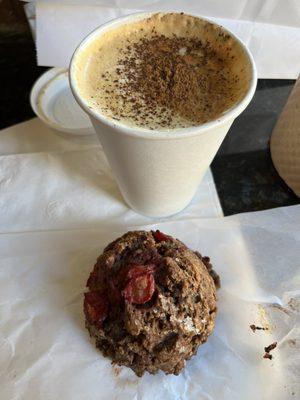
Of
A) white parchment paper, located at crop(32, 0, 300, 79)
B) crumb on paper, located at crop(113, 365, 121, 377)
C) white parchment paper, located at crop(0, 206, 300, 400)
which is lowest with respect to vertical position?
crumb on paper, located at crop(113, 365, 121, 377)

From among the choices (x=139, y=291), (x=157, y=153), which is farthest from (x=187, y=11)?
(x=139, y=291)

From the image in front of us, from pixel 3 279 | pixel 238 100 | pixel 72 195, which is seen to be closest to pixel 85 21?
pixel 72 195

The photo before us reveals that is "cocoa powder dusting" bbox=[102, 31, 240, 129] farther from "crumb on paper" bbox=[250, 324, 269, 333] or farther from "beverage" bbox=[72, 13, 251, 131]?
"crumb on paper" bbox=[250, 324, 269, 333]

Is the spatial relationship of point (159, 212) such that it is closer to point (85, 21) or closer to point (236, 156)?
point (236, 156)

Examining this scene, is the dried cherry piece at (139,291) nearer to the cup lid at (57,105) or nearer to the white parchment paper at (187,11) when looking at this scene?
the cup lid at (57,105)

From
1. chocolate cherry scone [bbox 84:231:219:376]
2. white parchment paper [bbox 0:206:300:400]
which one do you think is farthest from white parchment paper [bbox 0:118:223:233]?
chocolate cherry scone [bbox 84:231:219:376]

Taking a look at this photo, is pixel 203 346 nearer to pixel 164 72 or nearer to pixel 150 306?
pixel 150 306
